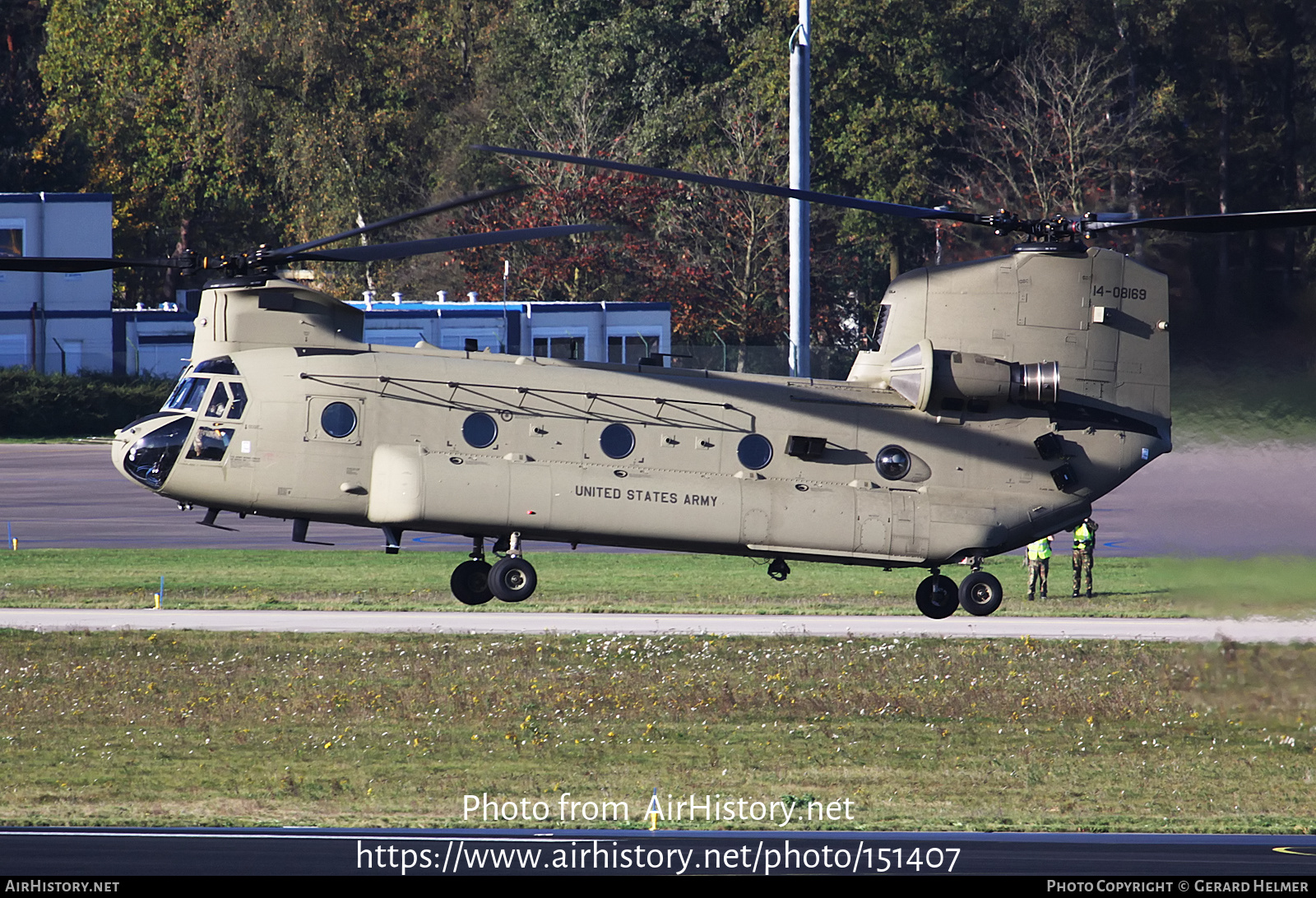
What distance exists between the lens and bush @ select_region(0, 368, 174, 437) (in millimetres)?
83062

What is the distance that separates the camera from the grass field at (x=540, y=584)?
166ft

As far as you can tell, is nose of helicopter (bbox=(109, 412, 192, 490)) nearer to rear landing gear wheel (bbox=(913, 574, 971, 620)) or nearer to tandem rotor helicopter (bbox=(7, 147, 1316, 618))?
tandem rotor helicopter (bbox=(7, 147, 1316, 618))

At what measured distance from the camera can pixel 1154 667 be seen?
41.2 m

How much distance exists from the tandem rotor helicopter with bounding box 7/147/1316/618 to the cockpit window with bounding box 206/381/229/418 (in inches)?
1.1

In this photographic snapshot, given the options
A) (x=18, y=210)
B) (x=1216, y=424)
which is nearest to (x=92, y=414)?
(x=18, y=210)

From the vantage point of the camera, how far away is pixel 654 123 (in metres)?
93.7

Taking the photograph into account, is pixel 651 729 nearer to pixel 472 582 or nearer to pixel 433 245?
pixel 472 582

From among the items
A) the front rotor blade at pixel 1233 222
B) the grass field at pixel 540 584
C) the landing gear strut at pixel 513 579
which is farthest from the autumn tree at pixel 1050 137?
the landing gear strut at pixel 513 579

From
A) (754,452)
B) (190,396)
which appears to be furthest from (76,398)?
(754,452)

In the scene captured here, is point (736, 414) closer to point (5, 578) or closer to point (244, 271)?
point (244, 271)

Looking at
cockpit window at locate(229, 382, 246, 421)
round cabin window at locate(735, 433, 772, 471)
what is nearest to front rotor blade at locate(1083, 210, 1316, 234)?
round cabin window at locate(735, 433, 772, 471)

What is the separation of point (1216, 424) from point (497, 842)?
1716 centimetres

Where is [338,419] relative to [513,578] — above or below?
above

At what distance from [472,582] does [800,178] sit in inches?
804
